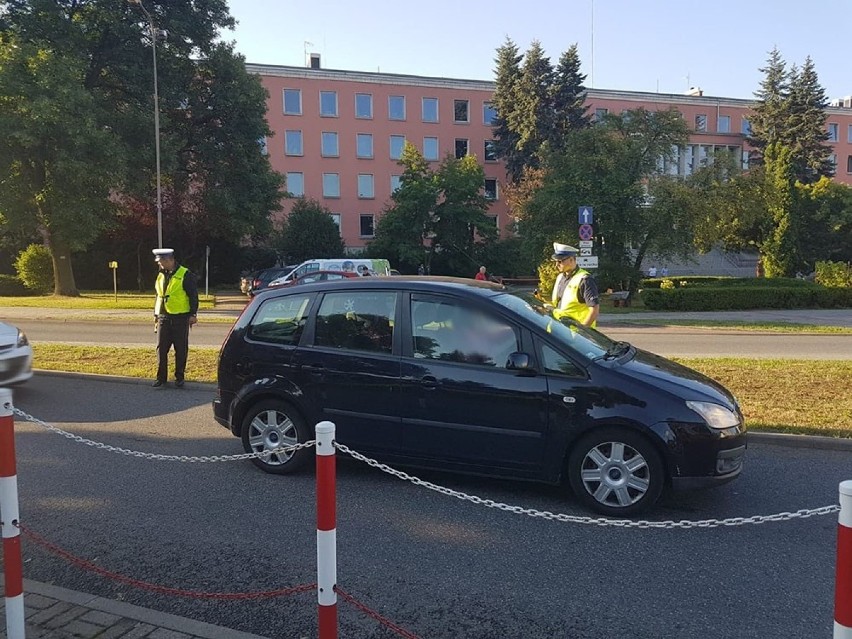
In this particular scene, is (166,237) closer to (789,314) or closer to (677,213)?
(677,213)

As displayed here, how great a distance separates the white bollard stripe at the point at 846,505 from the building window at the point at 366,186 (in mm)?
57747

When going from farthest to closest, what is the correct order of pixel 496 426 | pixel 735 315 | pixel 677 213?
pixel 677 213 → pixel 735 315 → pixel 496 426

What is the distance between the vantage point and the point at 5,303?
28812mm

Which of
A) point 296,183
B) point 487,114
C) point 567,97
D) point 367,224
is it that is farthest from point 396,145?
point 567,97

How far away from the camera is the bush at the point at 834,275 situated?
2723 centimetres

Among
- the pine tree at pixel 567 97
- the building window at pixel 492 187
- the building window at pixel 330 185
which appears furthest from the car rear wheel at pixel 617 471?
the building window at pixel 492 187

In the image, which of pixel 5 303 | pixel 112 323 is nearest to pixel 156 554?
pixel 112 323

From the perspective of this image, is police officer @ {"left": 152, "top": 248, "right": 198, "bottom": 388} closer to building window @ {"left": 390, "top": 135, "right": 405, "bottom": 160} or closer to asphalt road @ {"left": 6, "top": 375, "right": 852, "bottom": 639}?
asphalt road @ {"left": 6, "top": 375, "right": 852, "bottom": 639}

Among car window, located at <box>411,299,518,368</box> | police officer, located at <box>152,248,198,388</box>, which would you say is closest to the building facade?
police officer, located at <box>152,248,198,388</box>

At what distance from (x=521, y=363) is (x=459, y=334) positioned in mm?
583

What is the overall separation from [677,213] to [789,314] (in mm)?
5586

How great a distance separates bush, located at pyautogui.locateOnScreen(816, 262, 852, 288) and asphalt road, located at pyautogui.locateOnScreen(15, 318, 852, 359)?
1127 centimetres

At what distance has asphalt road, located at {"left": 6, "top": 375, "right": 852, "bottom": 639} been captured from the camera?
350 cm

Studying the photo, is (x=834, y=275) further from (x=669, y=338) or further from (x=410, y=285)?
(x=410, y=285)
